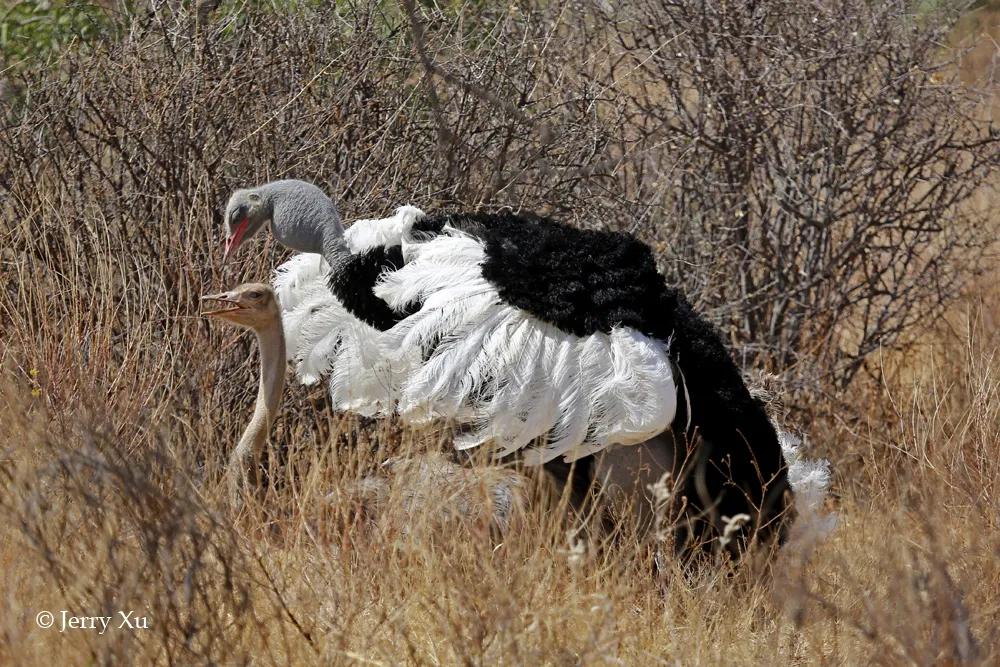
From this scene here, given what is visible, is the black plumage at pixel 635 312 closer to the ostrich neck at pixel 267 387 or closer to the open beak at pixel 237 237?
the ostrich neck at pixel 267 387

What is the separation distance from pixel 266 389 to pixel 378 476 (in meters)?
0.41

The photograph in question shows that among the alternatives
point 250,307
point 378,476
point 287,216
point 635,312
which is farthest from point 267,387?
point 635,312

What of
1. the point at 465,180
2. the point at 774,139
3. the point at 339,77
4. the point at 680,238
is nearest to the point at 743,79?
the point at 774,139

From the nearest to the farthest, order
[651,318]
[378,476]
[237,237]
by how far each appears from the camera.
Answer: [651,318] < [378,476] < [237,237]

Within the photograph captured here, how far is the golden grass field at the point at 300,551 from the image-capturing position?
277 cm

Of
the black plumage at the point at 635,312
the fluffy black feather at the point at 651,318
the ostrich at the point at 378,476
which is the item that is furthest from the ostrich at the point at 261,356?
the fluffy black feather at the point at 651,318

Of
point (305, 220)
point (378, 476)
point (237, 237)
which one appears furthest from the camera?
point (237, 237)

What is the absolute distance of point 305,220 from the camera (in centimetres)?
414

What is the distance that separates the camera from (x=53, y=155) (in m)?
4.81

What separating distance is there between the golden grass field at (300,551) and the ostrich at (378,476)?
0.20 ft

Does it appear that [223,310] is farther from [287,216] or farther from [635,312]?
[635,312]

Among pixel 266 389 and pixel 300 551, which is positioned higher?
pixel 266 389

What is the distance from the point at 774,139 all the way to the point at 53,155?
2818mm

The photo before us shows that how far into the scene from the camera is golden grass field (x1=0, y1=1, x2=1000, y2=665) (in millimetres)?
2770
